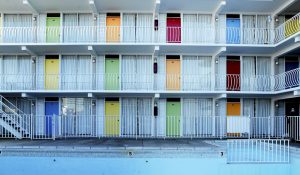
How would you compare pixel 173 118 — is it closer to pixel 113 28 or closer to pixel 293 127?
pixel 113 28

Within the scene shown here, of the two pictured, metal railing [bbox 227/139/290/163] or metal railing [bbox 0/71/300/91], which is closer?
metal railing [bbox 227/139/290/163]

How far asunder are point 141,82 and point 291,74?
8024 millimetres

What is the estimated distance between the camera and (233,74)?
1870 centimetres

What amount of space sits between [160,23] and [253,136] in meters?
8.00

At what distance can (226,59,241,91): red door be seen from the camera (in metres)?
18.5

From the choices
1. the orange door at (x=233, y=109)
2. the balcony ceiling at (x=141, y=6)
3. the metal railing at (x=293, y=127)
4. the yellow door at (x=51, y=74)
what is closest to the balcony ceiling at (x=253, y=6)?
the balcony ceiling at (x=141, y=6)

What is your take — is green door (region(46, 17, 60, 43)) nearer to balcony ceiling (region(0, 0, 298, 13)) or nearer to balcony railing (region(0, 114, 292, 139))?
balcony ceiling (region(0, 0, 298, 13))

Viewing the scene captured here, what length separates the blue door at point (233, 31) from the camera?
1855 centimetres

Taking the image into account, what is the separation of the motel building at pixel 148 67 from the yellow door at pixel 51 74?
6 cm

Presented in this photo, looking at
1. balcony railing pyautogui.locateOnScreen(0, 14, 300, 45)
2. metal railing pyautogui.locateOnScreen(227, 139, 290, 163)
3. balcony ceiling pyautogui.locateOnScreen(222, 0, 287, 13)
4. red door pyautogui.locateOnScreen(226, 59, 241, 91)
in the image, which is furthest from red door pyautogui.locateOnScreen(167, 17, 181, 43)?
metal railing pyautogui.locateOnScreen(227, 139, 290, 163)

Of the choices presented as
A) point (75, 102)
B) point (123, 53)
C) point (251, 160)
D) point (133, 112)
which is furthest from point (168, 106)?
point (251, 160)

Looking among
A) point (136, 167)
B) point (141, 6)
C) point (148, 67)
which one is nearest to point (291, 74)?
point (148, 67)

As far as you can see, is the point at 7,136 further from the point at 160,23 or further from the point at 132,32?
the point at 160,23

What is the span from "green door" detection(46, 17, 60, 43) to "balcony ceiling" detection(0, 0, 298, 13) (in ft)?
1.87
